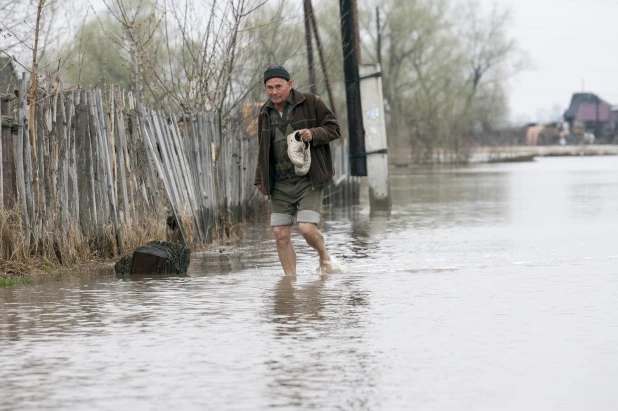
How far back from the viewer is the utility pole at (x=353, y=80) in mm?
22672

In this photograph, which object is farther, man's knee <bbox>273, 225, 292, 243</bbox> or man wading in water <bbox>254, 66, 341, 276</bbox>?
man's knee <bbox>273, 225, 292, 243</bbox>

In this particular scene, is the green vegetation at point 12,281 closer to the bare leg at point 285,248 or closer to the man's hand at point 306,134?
the bare leg at point 285,248

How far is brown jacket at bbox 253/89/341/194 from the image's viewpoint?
35.7ft

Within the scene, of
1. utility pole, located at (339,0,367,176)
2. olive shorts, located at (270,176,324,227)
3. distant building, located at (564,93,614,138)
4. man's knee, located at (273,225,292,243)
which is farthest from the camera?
distant building, located at (564,93,614,138)

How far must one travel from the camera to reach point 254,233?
17219 mm

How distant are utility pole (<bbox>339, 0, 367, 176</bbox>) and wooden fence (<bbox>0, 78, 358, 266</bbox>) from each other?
25.7 feet

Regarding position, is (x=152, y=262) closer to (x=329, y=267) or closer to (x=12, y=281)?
(x=12, y=281)

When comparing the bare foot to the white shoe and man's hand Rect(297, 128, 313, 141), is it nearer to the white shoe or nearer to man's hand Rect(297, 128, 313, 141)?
the white shoe

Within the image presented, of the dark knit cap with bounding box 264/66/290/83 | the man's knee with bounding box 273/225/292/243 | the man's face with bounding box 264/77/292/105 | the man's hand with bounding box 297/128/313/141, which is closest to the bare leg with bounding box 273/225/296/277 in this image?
the man's knee with bounding box 273/225/292/243

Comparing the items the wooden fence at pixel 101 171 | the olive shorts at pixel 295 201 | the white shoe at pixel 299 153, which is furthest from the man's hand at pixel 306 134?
the wooden fence at pixel 101 171

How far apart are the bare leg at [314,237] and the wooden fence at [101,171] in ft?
7.28

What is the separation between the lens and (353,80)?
22.9 metres

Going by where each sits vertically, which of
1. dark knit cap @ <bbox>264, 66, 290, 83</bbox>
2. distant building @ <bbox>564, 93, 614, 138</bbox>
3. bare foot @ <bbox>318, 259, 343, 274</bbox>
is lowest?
bare foot @ <bbox>318, 259, 343, 274</bbox>

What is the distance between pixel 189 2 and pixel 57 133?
19.6 ft
